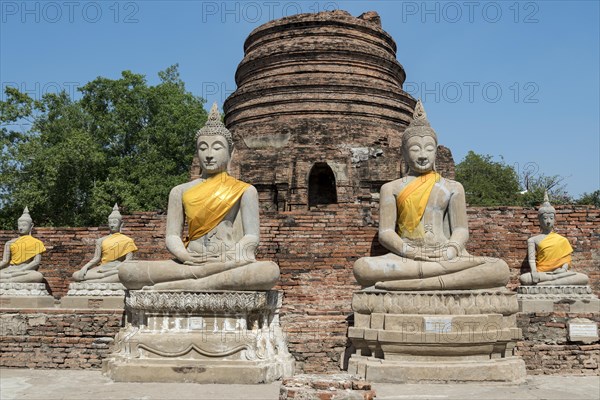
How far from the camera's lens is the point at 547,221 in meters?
Result: 10.3

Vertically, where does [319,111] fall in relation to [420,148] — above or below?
above

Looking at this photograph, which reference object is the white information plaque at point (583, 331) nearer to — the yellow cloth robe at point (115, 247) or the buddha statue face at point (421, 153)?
the buddha statue face at point (421, 153)

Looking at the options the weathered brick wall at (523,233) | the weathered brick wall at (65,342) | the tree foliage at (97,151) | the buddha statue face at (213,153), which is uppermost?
the tree foliage at (97,151)

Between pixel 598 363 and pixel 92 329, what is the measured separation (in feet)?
20.0

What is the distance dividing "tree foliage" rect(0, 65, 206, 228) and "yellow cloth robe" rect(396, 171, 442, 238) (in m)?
15.0

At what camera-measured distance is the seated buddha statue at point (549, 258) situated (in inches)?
375

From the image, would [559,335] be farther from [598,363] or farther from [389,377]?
[389,377]

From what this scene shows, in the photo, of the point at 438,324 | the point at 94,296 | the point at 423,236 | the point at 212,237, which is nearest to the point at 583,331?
the point at 423,236

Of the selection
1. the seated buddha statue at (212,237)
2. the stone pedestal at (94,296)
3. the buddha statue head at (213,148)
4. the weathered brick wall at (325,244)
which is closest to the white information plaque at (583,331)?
the weathered brick wall at (325,244)

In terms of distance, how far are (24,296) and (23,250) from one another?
1.02m

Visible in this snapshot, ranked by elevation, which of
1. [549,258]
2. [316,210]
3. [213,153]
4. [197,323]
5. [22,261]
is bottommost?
[197,323]

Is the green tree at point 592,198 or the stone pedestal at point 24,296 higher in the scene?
the green tree at point 592,198

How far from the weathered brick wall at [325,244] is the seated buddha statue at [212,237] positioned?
7.00 ft

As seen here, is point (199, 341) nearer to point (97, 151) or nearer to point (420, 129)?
point (420, 129)
